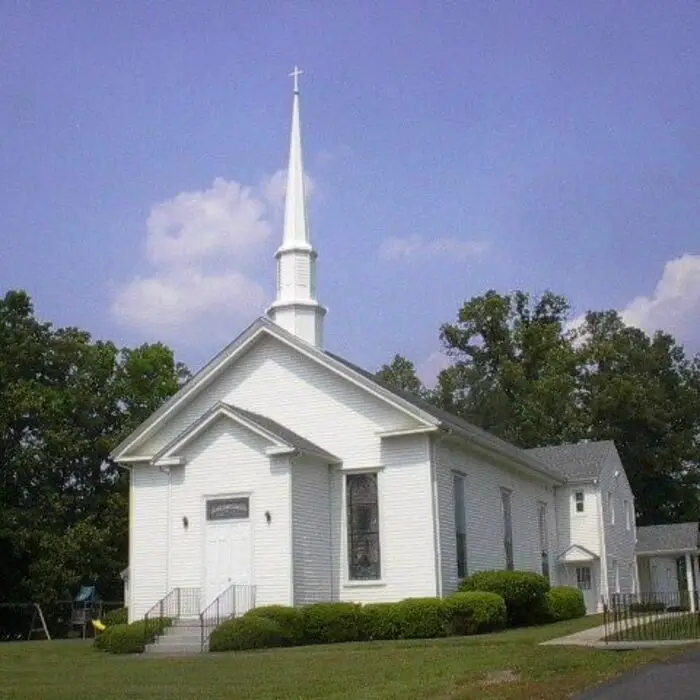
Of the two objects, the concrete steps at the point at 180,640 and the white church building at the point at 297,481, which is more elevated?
the white church building at the point at 297,481

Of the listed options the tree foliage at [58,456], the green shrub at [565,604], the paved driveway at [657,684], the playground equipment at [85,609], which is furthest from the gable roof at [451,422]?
Answer: the tree foliage at [58,456]

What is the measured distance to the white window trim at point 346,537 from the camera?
28.0 metres

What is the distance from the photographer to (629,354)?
6625 cm

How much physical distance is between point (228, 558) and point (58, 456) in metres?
22.7

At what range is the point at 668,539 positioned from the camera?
1970 inches

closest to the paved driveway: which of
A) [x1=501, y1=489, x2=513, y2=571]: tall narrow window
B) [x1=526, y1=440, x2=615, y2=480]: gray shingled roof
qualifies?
[x1=501, y1=489, x2=513, y2=571]: tall narrow window

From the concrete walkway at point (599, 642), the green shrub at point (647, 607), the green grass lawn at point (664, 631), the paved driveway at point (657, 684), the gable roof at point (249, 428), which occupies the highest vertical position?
the gable roof at point (249, 428)

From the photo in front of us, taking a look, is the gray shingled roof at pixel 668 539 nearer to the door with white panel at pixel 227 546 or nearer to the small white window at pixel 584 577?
the small white window at pixel 584 577

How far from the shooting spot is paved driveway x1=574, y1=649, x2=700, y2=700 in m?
13.2

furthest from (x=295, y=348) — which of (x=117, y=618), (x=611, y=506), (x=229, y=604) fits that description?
(x=611, y=506)

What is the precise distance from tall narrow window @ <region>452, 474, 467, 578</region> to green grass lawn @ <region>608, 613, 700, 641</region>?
17.5ft

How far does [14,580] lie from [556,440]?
1223 inches

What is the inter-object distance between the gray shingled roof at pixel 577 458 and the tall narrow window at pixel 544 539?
124 inches

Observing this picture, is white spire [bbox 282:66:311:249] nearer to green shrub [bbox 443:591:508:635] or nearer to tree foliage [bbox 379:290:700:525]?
green shrub [bbox 443:591:508:635]
